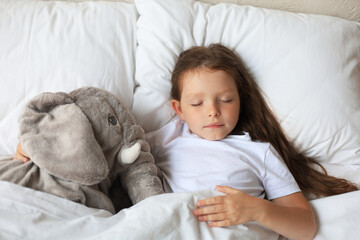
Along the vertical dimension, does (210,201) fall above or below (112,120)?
below

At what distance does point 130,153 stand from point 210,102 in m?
0.29

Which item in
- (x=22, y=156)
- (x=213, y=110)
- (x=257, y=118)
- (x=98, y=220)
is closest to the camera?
(x=98, y=220)

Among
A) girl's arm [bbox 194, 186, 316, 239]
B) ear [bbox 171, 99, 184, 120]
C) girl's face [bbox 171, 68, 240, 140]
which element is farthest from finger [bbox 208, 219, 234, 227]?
ear [bbox 171, 99, 184, 120]

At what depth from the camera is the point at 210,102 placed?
3.39 ft

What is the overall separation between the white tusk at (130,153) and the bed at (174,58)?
0.26 m

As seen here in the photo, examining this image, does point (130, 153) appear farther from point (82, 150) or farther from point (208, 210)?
point (208, 210)

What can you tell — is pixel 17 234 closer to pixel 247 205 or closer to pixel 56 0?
pixel 247 205

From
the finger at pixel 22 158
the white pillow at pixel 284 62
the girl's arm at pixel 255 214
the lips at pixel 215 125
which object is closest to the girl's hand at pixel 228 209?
the girl's arm at pixel 255 214

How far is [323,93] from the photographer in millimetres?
1126

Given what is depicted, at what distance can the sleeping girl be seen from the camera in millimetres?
996

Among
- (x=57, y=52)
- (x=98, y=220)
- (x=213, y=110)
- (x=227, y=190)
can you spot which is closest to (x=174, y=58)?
(x=213, y=110)

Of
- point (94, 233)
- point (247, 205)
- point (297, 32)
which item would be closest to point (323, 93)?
point (297, 32)

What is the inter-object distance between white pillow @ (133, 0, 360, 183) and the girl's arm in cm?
28

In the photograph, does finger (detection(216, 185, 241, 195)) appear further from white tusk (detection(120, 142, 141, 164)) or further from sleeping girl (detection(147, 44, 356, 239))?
white tusk (detection(120, 142, 141, 164))
